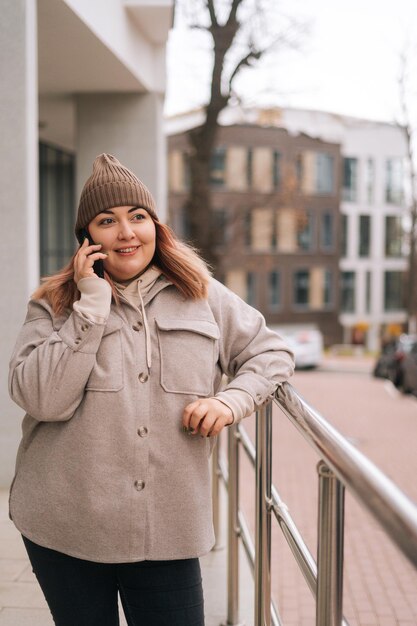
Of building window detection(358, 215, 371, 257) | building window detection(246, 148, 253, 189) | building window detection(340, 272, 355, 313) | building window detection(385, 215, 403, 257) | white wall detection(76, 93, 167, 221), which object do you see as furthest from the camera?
building window detection(385, 215, 403, 257)

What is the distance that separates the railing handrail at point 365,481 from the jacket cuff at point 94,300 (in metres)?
0.53

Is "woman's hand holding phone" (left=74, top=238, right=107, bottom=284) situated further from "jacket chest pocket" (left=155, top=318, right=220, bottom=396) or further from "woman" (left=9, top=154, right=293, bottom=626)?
"jacket chest pocket" (left=155, top=318, right=220, bottom=396)

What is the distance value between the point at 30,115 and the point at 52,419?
3.30 m

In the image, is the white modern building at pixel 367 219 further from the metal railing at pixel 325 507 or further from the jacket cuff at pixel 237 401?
the jacket cuff at pixel 237 401

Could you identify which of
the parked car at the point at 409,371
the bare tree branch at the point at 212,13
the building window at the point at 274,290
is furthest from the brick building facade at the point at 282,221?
the bare tree branch at the point at 212,13

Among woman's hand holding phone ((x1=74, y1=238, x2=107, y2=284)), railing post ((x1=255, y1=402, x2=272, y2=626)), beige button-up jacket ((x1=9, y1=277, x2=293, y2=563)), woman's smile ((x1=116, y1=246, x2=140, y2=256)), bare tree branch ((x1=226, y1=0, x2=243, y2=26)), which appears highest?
bare tree branch ((x1=226, y1=0, x2=243, y2=26))

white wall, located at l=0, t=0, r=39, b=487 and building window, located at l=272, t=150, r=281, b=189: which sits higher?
building window, located at l=272, t=150, r=281, b=189

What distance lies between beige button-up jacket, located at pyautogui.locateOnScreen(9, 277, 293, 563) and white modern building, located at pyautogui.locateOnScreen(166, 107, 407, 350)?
40.0 metres

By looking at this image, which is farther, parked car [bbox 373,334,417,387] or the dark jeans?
parked car [bbox 373,334,417,387]

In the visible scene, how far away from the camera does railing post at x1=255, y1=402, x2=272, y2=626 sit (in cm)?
225

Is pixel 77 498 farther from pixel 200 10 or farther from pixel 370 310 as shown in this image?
pixel 370 310

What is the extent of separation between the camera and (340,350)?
117ft

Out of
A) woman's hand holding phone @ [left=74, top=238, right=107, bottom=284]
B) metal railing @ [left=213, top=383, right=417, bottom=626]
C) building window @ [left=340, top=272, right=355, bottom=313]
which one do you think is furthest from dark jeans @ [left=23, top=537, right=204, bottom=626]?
building window @ [left=340, top=272, right=355, bottom=313]

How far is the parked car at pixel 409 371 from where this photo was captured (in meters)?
15.3
